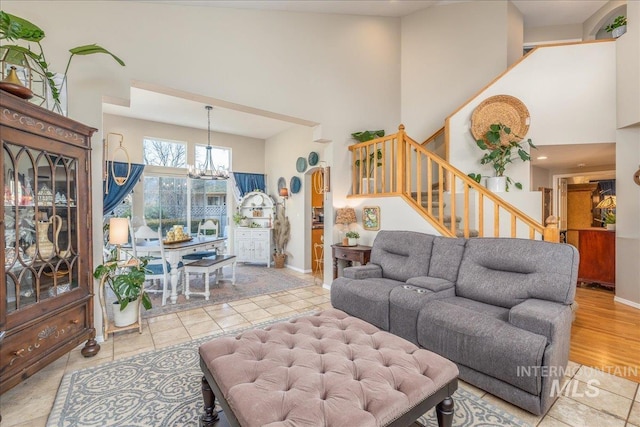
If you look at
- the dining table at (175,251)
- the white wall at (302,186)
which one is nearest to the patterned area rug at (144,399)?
the dining table at (175,251)

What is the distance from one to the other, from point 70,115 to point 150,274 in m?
2.25

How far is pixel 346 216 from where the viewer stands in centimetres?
447

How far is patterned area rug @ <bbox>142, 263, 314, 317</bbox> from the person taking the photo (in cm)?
398

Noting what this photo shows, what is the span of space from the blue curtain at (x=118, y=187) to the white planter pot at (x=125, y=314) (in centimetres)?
327

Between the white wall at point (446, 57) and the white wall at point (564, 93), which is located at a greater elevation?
the white wall at point (446, 57)

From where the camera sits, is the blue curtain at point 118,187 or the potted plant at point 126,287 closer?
the potted plant at point 126,287

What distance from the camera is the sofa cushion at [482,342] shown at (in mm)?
1824

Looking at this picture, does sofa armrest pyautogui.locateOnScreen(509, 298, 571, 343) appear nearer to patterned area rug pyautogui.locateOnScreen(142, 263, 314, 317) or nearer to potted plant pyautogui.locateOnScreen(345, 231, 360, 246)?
potted plant pyautogui.locateOnScreen(345, 231, 360, 246)

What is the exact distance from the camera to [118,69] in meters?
3.00

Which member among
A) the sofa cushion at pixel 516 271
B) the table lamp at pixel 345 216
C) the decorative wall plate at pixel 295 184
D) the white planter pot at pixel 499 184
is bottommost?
the sofa cushion at pixel 516 271

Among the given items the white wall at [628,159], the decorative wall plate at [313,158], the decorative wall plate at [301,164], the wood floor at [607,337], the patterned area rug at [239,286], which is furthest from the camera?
the decorative wall plate at [301,164]

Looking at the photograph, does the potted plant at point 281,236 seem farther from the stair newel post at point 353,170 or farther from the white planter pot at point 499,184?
the white planter pot at point 499,184

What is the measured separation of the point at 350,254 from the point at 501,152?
2.64m

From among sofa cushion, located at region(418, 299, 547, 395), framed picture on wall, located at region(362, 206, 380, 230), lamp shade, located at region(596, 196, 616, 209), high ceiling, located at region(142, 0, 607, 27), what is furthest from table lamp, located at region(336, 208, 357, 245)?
lamp shade, located at region(596, 196, 616, 209)
